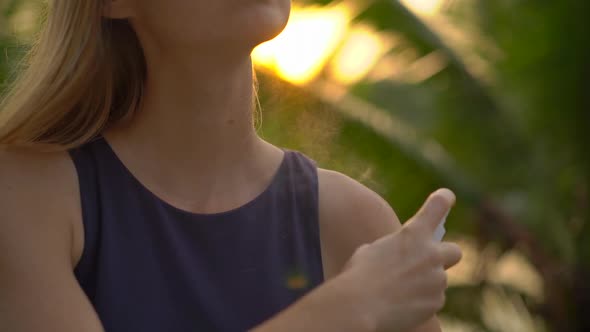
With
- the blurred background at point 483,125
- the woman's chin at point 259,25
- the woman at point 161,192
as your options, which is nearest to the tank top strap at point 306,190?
the woman at point 161,192

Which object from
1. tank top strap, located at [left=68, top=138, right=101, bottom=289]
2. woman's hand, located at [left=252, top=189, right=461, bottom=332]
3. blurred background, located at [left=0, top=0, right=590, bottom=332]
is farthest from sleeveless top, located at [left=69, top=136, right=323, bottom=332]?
blurred background, located at [left=0, top=0, right=590, bottom=332]

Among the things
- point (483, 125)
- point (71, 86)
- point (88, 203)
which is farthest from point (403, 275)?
point (483, 125)

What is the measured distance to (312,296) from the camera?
1.24 meters

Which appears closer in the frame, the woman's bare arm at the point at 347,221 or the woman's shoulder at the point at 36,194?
the woman's shoulder at the point at 36,194

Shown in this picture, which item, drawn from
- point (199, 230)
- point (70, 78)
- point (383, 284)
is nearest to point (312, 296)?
point (383, 284)

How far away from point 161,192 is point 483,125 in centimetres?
497

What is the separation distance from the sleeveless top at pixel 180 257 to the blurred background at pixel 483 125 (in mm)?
3770

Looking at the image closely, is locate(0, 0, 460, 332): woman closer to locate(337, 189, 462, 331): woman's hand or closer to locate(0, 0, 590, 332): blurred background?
locate(337, 189, 462, 331): woman's hand

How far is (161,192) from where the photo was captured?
1.48 meters

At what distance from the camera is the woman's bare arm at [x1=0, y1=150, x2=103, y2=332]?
1278 mm

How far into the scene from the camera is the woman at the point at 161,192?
1325 millimetres

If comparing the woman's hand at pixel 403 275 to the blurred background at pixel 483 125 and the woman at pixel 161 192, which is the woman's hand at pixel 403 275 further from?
the blurred background at pixel 483 125

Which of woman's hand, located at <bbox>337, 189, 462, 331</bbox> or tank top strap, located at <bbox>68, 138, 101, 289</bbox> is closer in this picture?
woman's hand, located at <bbox>337, 189, 462, 331</bbox>

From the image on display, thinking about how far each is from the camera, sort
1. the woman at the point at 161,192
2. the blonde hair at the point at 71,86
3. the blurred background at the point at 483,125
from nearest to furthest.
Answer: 1. the woman at the point at 161,192
2. the blonde hair at the point at 71,86
3. the blurred background at the point at 483,125
